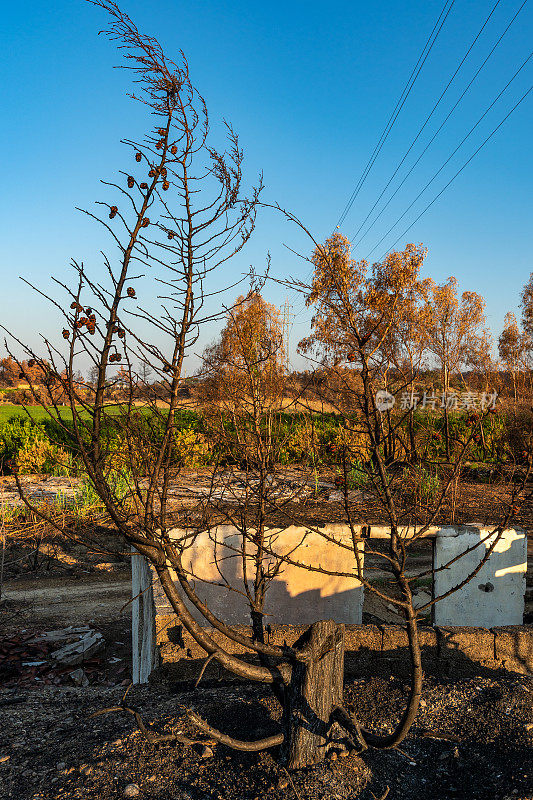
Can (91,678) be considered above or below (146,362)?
below

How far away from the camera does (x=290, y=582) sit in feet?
17.0

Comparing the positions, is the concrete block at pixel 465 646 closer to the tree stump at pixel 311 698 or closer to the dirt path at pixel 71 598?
the tree stump at pixel 311 698

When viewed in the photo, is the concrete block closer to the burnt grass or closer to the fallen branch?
the burnt grass

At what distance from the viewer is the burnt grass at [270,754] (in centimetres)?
238

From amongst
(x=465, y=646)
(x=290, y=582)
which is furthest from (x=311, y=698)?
(x=290, y=582)

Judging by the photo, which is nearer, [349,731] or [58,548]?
[349,731]

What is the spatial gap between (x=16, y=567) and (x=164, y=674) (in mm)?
6285

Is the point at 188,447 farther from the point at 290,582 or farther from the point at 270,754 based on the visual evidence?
the point at 290,582

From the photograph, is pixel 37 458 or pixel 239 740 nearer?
pixel 239 740

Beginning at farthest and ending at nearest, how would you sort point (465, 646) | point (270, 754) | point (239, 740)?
point (465, 646) < point (270, 754) < point (239, 740)

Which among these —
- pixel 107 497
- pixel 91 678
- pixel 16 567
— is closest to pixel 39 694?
pixel 91 678

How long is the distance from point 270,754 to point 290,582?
→ 8.50ft

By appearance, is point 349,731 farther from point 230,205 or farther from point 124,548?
point 124,548

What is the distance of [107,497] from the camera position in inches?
81.8
